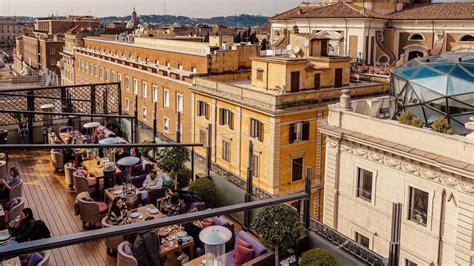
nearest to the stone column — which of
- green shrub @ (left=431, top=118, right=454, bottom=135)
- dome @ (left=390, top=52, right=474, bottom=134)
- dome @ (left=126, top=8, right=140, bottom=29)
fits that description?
dome @ (left=390, top=52, right=474, bottom=134)

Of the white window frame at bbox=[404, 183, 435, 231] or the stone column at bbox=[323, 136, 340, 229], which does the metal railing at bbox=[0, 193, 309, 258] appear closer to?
the white window frame at bbox=[404, 183, 435, 231]

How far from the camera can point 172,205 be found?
9891 millimetres

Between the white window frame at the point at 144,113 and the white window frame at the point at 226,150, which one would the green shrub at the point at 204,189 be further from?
the white window frame at the point at 144,113

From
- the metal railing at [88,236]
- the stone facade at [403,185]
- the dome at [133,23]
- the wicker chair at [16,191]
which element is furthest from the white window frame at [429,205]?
the dome at [133,23]

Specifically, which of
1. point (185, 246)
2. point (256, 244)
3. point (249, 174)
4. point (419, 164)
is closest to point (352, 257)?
point (256, 244)

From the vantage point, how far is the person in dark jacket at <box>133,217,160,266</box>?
7345mm

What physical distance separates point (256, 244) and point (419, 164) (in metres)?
9.32

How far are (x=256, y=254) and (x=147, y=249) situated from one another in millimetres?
1765

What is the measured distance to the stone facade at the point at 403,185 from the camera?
1462 cm

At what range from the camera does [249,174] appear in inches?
339

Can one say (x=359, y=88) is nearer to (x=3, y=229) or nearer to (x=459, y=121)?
(x=459, y=121)

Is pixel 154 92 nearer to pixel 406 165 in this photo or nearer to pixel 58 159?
pixel 406 165

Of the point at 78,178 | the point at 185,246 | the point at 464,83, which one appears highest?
the point at 464,83

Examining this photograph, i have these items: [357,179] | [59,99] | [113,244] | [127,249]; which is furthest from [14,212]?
[357,179]
